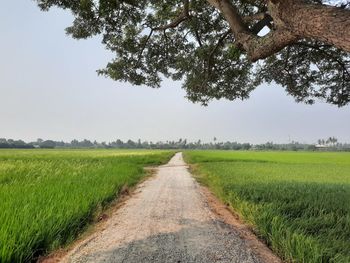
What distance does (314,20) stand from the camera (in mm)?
4172

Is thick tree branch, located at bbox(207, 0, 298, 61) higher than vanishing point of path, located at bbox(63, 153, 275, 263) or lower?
higher

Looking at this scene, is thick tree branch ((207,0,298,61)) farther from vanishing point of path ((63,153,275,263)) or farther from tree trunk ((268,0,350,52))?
vanishing point of path ((63,153,275,263))

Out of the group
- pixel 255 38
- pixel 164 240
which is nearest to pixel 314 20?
pixel 255 38

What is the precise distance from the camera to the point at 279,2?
182 inches

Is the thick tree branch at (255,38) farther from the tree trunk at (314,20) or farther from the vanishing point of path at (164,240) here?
the vanishing point of path at (164,240)

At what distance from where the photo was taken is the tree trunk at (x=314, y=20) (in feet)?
12.5

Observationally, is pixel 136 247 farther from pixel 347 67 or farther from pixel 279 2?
pixel 347 67

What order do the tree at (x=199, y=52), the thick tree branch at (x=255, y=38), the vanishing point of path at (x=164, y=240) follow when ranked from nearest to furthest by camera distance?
the vanishing point of path at (x=164, y=240) → the thick tree branch at (x=255, y=38) → the tree at (x=199, y=52)

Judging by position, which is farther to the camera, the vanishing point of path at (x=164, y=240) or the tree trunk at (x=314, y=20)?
the vanishing point of path at (x=164, y=240)

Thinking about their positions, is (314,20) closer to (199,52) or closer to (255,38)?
(255,38)

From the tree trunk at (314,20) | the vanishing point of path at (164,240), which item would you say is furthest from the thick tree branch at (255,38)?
the vanishing point of path at (164,240)

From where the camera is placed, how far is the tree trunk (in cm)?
382

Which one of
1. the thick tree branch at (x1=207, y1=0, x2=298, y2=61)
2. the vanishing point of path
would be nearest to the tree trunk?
the thick tree branch at (x1=207, y1=0, x2=298, y2=61)

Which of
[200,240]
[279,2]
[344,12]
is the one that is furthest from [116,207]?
[344,12]
